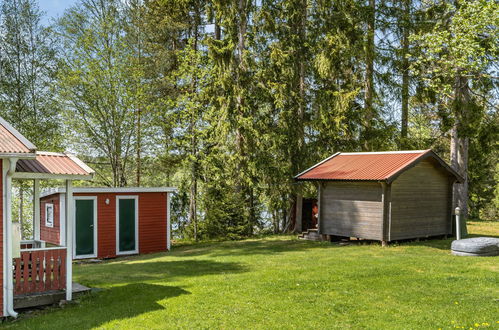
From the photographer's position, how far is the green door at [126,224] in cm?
1706

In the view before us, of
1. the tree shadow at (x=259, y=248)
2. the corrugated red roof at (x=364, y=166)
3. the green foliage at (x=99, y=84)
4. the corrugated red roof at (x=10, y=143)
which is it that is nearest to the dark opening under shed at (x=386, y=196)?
the corrugated red roof at (x=364, y=166)

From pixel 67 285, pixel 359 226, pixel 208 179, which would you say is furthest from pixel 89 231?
pixel 359 226

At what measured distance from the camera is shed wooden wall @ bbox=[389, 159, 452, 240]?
15188 mm

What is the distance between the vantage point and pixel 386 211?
14930 millimetres

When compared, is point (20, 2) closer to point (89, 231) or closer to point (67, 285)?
point (89, 231)

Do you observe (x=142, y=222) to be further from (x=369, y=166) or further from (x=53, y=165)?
(x=53, y=165)

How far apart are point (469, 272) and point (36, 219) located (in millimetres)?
9407

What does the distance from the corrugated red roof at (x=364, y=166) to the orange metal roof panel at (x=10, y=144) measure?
10.2m

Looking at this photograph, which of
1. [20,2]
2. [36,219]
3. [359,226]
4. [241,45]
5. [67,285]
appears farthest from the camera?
[20,2]

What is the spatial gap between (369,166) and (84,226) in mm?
9932

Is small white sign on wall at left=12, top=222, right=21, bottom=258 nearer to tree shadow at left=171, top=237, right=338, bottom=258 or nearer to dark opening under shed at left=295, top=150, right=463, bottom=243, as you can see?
tree shadow at left=171, top=237, right=338, bottom=258

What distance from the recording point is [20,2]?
22469mm

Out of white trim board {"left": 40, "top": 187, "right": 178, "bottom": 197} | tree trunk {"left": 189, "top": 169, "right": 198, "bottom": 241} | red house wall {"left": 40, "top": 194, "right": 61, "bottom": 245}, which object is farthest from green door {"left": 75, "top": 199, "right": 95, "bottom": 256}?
tree trunk {"left": 189, "top": 169, "right": 198, "bottom": 241}

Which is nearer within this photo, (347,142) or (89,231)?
(89,231)
